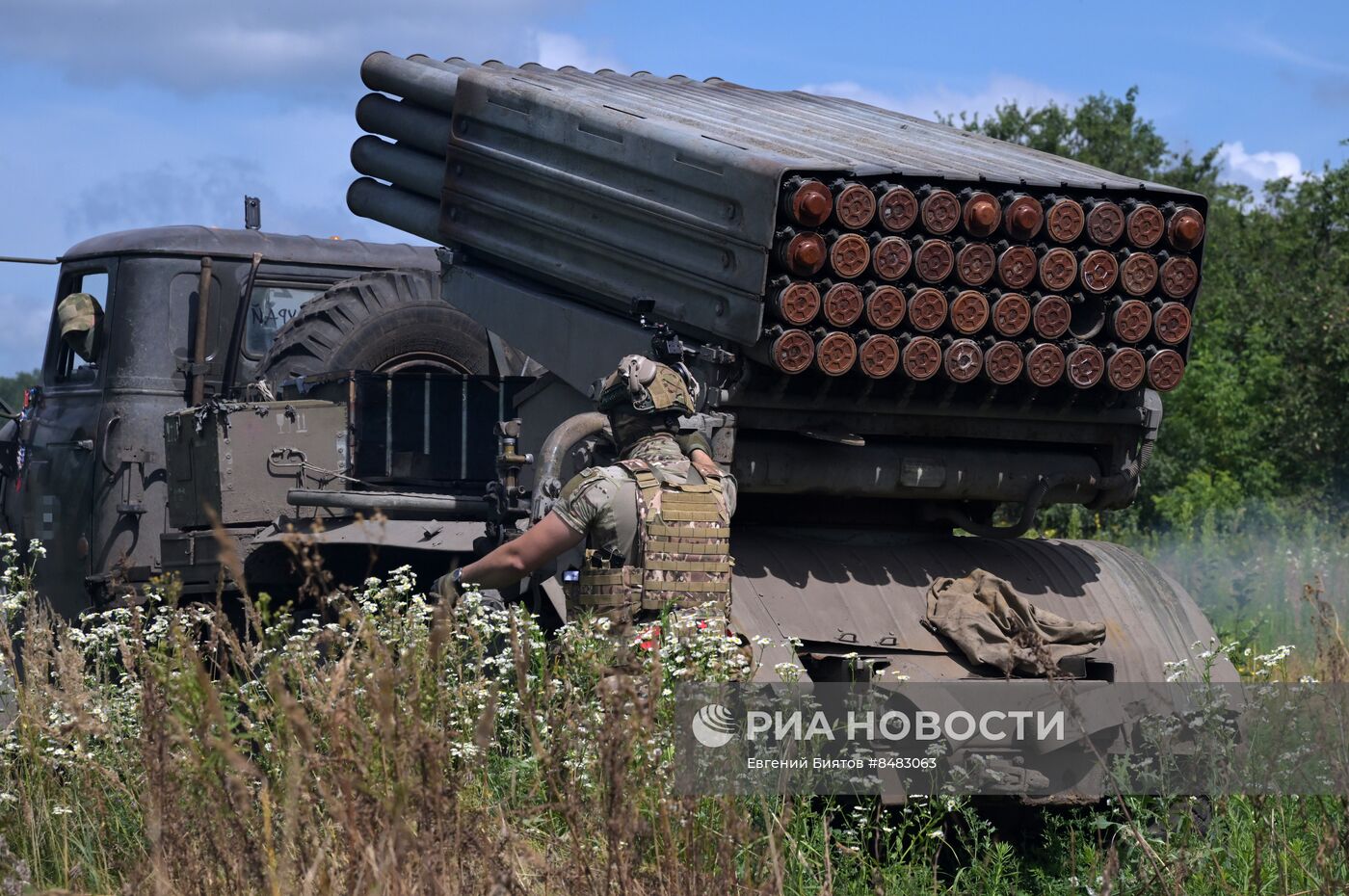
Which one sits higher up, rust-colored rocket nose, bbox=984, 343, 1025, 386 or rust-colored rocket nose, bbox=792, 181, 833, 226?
rust-colored rocket nose, bbox=792, 181, 833, 226

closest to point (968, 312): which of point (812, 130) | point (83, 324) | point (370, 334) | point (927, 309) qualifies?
point (927, 309)

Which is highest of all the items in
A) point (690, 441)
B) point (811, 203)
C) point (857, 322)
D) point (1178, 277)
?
point (811, 203)

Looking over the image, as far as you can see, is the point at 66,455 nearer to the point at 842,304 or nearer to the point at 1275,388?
the point at 842,304

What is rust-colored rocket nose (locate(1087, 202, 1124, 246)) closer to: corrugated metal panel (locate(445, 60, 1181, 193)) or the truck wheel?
corrugated metal panel (locate(445, 60, 1181, 193))

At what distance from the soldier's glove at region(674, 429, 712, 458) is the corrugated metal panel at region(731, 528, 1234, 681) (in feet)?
2.04

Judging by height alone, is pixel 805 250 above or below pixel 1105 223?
below

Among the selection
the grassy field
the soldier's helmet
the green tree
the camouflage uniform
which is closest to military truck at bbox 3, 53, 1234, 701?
the soldier's helmet

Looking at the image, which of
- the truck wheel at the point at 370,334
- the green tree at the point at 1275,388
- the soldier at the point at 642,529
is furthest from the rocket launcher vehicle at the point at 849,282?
the green tree at the point at 1275,388

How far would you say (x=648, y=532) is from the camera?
5.55 metres

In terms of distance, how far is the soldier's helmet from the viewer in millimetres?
5723

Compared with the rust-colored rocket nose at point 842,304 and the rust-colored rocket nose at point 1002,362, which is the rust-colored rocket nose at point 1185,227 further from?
the rust-colored rocket nose at point 842,304

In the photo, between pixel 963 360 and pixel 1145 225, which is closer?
pixel 963 360

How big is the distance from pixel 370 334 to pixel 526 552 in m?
3.62

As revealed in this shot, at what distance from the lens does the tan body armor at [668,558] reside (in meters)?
5.54
